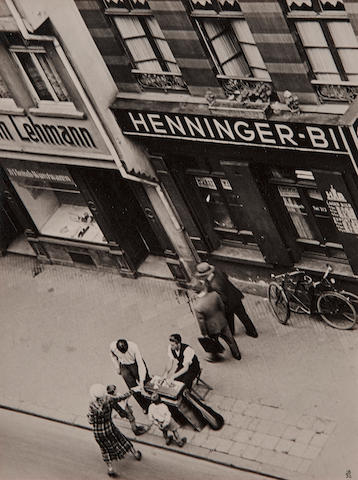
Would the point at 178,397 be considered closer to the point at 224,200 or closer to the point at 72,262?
the point at 224,200

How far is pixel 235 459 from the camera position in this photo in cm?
1642

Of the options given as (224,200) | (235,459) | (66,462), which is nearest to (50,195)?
(224,200)

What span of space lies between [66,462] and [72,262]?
633 centimetres

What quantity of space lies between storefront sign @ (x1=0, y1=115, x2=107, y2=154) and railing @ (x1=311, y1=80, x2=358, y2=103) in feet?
16.3

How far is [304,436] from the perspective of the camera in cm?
1634

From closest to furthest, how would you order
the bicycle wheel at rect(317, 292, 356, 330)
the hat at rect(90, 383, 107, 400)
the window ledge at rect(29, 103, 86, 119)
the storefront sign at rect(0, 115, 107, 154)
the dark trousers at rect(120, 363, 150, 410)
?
1. the hat at rect(90, 383, 107, 400)
2. the dark trousers at rect(120, 363, 150, 410)
3. the bicycle wheel at rect(317, 292, 356, 330)
4. the window ledge at rect(29, 103, 86, 119)
5. the storefront sign at rect(0, 115, 107, 154)

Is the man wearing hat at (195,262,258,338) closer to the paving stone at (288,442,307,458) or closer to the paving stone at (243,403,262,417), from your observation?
the paving stone at (243,403,262,417)

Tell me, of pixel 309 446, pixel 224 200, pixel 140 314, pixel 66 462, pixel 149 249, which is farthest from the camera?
pixel 149 249

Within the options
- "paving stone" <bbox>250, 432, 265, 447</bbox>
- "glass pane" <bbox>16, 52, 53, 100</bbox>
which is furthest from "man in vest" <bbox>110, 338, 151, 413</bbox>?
"glass pane" <bbox>16, 52, 53, 100</bbox>

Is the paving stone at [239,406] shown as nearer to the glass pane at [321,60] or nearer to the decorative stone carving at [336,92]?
the decorative stone carving at [336,92]

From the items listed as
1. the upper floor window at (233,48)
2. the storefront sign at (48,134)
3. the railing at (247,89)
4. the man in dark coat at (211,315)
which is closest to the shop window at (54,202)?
the storefront sign at (48,134)

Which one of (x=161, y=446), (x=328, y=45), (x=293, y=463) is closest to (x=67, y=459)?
(x=161, y=446)

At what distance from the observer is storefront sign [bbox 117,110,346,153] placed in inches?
634

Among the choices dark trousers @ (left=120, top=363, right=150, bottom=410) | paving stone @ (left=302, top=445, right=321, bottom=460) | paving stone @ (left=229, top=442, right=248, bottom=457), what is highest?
dark trousers @ (left=120, top=363, right=150, bottom=410)
